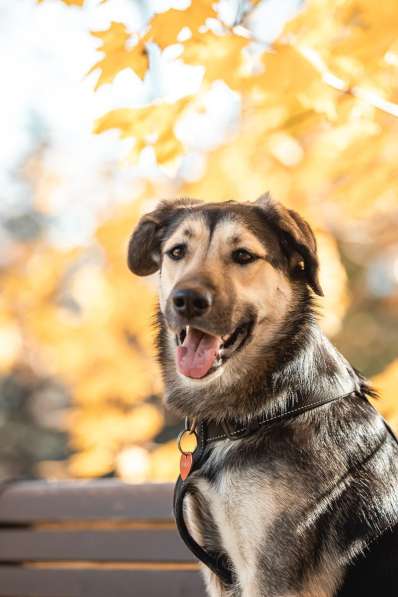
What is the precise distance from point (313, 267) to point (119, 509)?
1.68 meters

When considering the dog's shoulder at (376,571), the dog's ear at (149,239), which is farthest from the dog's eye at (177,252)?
the dog's shoulder at (376,571)

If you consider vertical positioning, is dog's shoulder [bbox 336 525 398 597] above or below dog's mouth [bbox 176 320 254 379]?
below

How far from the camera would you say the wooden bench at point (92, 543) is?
A: 11.0 feet

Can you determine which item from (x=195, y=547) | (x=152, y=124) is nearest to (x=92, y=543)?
(x=195, y=547)

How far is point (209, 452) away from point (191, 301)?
52 cm

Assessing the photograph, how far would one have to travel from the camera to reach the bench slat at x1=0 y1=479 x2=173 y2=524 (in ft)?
11.3

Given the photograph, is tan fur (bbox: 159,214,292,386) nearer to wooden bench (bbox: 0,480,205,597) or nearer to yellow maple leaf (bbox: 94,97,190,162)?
yellow maple leaf (bbox: 94,97,190,162)

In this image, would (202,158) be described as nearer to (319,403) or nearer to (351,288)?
(319,403)

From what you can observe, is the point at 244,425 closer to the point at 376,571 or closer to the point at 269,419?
the point at 269,419

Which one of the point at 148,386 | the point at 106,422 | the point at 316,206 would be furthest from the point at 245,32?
the point at 148,386

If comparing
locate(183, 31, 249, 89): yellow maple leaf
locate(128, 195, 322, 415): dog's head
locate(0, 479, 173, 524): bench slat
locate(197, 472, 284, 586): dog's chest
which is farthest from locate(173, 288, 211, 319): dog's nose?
locate(0, 479, 173, 524): bench slat

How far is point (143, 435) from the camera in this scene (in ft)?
18.4

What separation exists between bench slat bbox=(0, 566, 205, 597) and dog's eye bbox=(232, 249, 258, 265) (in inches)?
61.0

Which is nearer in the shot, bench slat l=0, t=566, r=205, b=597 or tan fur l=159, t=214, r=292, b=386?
tan fur l=159, t=214, r=292, b=386
